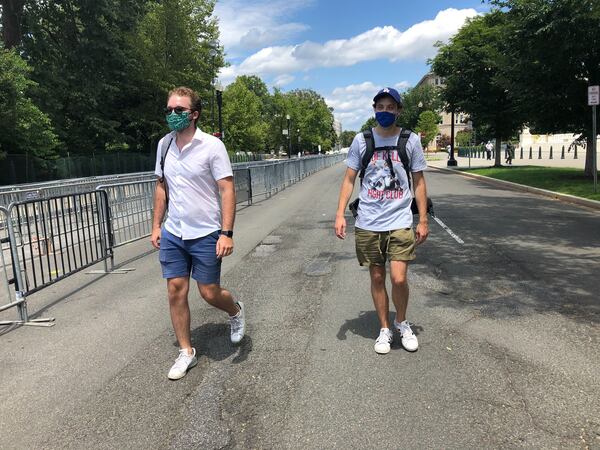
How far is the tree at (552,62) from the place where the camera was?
15.6 metres

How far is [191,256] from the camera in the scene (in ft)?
11.9

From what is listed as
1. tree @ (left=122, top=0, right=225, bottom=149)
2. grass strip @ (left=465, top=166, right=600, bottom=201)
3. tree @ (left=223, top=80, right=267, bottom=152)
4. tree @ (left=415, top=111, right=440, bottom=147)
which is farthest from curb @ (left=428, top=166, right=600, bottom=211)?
tree @ (left=415, top=111, right=440, bottom=147)

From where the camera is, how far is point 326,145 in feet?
335

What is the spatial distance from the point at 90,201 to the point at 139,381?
430 cm

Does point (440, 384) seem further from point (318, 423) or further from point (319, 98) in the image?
point (319, 98)

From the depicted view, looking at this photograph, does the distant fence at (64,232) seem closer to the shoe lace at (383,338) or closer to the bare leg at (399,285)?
the shoe lace at (383,338)

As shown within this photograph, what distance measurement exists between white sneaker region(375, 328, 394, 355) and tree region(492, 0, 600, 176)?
13.6 metres

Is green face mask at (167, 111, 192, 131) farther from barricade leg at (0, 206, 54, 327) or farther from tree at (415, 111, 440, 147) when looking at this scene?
tree at (415, 111, 440, 147)

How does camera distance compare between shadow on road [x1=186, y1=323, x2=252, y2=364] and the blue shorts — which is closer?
the blue shorts

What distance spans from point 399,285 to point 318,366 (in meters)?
0.87

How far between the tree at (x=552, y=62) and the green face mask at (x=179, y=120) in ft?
46.1

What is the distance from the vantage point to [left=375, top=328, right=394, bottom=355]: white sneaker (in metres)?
3.90

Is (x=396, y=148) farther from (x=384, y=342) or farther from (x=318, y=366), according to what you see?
(x=318, y=366)

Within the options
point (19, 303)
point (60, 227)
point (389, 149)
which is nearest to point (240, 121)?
point (60, 227)
